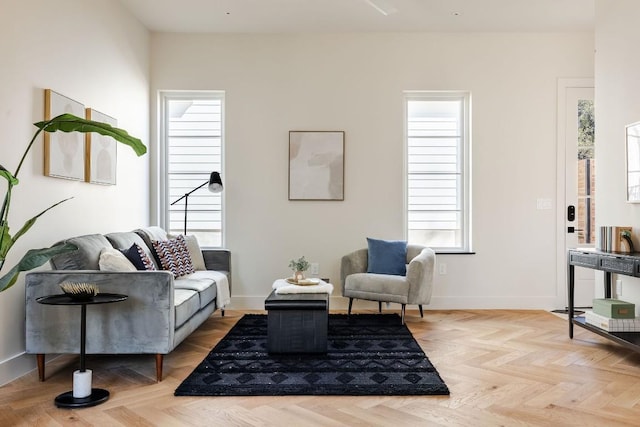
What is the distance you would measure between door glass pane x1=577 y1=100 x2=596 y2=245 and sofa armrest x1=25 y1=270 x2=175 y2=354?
Result: 4351 millimetres

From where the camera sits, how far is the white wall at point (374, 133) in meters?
5.34

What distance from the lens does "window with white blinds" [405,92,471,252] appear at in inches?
215

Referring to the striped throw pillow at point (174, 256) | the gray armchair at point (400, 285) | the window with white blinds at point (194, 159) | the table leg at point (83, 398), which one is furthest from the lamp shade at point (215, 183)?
the table leg at point (83, 398)

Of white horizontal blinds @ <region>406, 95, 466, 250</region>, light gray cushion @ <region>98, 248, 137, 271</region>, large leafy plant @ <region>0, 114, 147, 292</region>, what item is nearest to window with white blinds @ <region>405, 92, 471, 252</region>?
white horizontal blinds @ <region>406, 95, 466, 250</region>

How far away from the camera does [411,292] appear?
4582 millimetres

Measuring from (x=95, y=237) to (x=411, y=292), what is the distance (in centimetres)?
266

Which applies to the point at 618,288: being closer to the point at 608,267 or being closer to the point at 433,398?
the point at 608,267

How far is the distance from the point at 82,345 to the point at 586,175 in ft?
16.2

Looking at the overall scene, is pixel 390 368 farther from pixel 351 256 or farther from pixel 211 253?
pixel 211 253

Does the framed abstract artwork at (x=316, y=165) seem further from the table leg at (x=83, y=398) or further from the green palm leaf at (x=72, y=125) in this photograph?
the table leg at (x=83, y=398)

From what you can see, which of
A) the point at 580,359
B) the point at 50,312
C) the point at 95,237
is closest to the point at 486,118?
the point at 580,359

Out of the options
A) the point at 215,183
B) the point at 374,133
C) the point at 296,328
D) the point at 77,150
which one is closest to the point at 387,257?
the point at 374,133

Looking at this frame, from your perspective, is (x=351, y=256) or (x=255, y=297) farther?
(x=255, y=297)

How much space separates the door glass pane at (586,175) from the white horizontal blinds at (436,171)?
3.97 feet
